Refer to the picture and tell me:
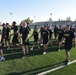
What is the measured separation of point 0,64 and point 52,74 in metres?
2.62

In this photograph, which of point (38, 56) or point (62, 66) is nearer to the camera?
point (62, 66)

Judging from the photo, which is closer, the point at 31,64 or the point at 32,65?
the point at 32,65

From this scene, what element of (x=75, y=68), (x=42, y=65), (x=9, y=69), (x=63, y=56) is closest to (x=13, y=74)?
(x=9, y=69)

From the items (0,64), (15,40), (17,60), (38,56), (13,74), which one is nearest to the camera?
(13,74)

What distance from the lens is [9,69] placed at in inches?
395

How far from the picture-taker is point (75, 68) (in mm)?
10852

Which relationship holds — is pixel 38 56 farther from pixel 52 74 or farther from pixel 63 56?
pixel 52 74

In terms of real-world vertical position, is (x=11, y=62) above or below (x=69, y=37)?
below

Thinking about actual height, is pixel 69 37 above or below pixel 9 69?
above

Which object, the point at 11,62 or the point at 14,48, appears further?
the point at 14,48

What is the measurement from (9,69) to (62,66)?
270 cm

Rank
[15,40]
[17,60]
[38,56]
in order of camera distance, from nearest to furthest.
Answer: [17,60] < [38,56] < [15,40]

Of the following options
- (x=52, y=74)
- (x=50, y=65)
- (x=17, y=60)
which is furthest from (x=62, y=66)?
(x=17, y=60)

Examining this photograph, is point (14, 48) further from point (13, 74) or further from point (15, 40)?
point (13, 74)
